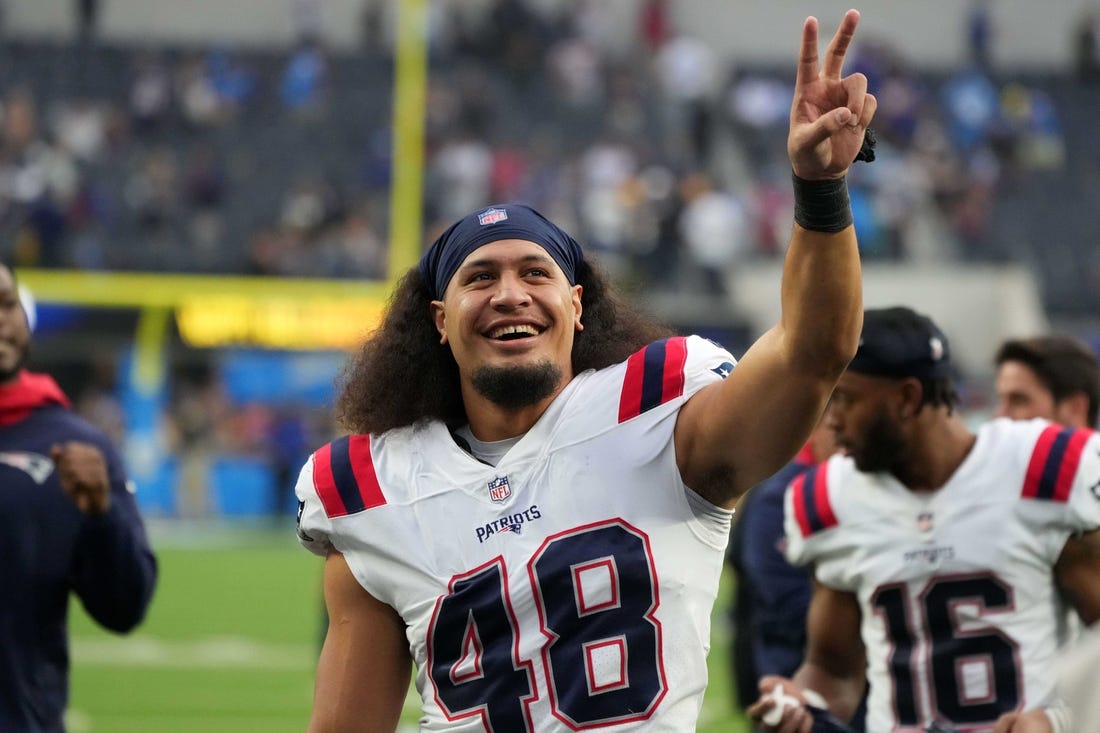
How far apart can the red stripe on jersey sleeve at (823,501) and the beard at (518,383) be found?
1047 millimetres

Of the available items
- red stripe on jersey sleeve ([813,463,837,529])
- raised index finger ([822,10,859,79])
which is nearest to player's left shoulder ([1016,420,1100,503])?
red stripe on jersey sleeve ([813,463,837,529])

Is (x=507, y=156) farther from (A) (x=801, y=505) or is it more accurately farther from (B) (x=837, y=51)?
(B) (x=837, y=51)

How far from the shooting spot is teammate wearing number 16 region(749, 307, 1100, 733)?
147 inches


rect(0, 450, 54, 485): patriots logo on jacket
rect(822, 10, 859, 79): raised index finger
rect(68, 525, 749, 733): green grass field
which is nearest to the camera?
rect(822, 10, 859, 79): raised index finger

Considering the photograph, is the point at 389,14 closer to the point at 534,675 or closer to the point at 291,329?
the point at 291,329

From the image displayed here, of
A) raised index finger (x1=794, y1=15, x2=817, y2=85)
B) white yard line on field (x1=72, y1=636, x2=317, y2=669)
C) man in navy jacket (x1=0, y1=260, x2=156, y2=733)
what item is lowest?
white yard line on field (x1=72, y1=636, x2=317, y2=669)

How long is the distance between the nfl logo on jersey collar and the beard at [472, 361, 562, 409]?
14 cm

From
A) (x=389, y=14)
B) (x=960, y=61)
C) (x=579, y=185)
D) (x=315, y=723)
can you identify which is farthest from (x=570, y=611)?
(x=960, y=61)

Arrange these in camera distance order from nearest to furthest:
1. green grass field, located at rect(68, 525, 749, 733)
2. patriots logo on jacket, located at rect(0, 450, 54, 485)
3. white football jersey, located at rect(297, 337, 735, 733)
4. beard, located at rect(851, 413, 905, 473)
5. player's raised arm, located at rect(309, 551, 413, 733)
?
1. white football jersey, located at rect(297, 337, 735, 733)
2. player's raised arm, located at rect(309, 551, 413, 733)
3. beard, located at rect(851, 413, 905, 473)
4. patriots logo on jacket, located at rect(0, 450, 54, 485)
5. green grass field, located at rect(68, 525, 749, 733)

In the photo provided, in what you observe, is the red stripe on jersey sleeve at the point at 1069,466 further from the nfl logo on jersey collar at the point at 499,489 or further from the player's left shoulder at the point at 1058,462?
the nfl logo on jersey collar at the point at 499,489

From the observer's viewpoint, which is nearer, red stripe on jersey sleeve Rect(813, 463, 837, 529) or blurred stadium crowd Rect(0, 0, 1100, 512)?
red stripe on jersey sleeve Rect(813, 463, 837, 529)

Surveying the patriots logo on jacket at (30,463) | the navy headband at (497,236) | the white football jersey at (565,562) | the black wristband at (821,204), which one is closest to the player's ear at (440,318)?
the navy headband at (497,236)

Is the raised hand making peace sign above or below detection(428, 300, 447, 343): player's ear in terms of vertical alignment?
above

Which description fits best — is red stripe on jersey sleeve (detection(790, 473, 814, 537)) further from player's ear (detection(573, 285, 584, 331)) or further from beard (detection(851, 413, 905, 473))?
player's ear (detection(573, 285, 584, 331))
